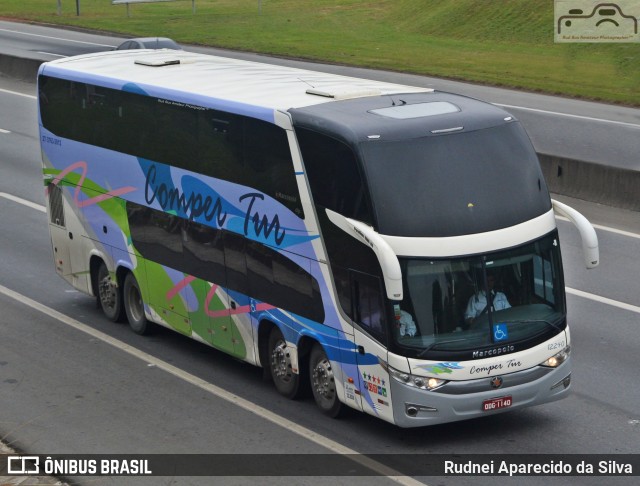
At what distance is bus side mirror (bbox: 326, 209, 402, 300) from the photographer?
40.2ft

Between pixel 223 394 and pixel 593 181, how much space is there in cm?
1222

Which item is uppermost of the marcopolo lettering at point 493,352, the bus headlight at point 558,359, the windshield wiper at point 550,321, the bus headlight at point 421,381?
the windshield wiper at point 550,321

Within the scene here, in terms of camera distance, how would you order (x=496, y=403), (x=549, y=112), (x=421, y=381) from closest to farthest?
(x=421, y=381)
(x=496, y=403)
(x=549, y=112)

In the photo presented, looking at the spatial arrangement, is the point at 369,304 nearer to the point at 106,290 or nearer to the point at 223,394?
the point at 223,394

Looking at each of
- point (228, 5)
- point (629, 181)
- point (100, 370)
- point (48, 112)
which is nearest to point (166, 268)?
point (100, 370)

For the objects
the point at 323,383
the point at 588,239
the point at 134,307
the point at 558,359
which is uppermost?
the point at 588,239

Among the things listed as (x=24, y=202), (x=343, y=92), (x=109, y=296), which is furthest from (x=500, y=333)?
(x=24, y=202)

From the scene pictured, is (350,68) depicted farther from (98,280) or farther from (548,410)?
(548,410)

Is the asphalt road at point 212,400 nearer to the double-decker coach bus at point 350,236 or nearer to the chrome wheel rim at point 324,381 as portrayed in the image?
the chrome wheel rim at point 324,381

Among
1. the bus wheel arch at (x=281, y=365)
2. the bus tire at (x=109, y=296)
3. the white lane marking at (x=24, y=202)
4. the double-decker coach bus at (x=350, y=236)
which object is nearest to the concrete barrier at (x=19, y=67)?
the white lane marking at (x=24, y=202)

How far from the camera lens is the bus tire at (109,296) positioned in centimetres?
1834

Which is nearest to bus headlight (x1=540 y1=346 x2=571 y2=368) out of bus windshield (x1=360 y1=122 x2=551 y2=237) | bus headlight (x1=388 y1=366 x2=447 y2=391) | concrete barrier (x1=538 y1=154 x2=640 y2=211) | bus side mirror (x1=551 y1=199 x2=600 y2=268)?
bus side mirror (x1=551 y1=199 x2=600 y2=268)

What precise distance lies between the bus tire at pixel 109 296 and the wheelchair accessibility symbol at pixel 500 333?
7.06 m

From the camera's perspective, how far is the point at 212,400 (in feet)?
49.1
